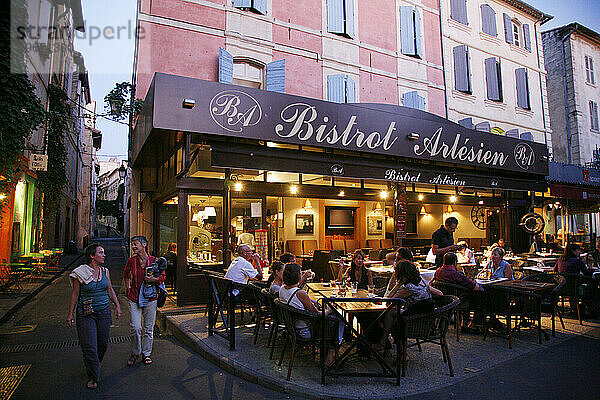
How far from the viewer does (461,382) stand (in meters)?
4.45

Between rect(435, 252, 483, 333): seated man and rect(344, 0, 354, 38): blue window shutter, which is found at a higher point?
rect(344, 0, 354, 38): blue window shutter

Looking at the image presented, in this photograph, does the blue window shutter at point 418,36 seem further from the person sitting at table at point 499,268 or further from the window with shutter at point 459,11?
the person sitting at table at point 499,268

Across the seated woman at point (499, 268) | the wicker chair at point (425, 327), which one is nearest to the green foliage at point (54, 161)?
the wicker chair at point (425, 327)

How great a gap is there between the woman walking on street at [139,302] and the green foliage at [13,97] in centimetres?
494

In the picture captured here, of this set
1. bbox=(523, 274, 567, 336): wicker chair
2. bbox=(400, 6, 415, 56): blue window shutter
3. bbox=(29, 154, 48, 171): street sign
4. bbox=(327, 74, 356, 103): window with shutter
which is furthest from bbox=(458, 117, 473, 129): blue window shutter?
bbox=(29, 154, 48, 171): street sign

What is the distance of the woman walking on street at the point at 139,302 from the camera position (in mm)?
5250

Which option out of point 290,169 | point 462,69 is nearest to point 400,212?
point 290,169

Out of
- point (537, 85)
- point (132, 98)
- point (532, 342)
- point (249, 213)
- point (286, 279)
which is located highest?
point (537, 85)

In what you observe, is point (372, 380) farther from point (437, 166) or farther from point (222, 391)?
point (437, 166)

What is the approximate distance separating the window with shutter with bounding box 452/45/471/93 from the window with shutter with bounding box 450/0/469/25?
50.9 inches

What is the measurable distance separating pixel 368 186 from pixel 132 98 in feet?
24.4

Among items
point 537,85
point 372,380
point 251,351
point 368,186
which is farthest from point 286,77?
point 537,85

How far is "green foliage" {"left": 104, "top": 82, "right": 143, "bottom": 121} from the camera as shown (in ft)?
34.3

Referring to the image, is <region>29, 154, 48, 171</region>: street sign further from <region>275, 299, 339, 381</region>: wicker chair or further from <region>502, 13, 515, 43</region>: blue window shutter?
<region>502, 13, 515, 43</region>: blue window shutter
